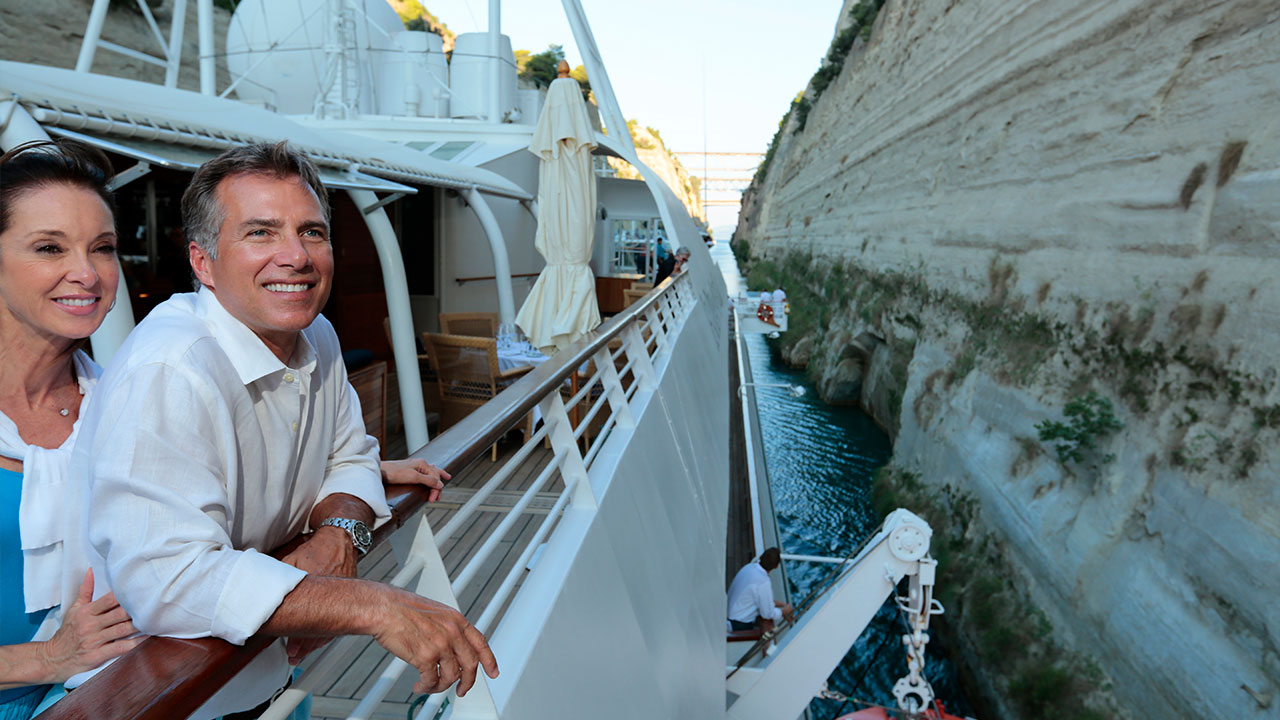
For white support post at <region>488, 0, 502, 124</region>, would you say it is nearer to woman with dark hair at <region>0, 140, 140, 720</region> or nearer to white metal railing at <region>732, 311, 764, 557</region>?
white metal railing at <region>732, 311, 764, 557</region>

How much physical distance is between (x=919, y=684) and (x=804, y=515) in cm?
645

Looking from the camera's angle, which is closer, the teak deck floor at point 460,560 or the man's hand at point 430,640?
the man's hand at point 430,640

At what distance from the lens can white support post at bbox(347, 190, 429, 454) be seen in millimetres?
5898

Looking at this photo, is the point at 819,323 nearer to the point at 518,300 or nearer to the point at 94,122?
the point at 518,300

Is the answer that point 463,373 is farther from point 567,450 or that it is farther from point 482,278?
point 482,278

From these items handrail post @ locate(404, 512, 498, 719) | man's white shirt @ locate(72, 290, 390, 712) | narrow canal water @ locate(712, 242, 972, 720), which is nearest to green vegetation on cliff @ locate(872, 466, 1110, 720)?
narrow canal water @ locate(712, 242, 972, 720)

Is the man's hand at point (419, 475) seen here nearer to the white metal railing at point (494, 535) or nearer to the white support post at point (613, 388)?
the white metal railing at point (494, 535)

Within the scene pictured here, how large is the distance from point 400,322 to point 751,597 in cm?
439

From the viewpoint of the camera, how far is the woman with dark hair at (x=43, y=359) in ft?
4.07

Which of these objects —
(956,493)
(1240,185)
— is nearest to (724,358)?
(956,493)

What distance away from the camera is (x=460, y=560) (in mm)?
3746

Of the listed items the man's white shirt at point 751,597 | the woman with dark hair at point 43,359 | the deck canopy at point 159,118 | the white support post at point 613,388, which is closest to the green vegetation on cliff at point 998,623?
the man's white shirt at point 751,597

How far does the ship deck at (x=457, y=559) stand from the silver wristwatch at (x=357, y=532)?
28 cm

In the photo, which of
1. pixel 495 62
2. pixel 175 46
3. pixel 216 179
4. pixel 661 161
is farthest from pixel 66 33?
pixel 661 161
